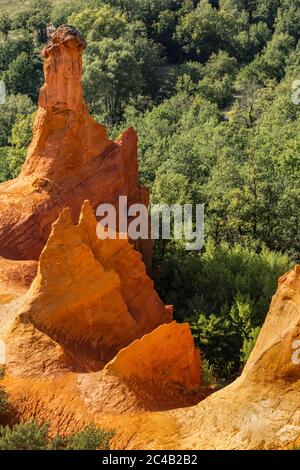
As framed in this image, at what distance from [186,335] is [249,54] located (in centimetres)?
7453

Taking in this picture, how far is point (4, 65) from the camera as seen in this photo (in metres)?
79.2

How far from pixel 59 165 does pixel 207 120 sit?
36.0 meters

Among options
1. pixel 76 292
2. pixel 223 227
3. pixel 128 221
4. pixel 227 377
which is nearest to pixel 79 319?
pixel 76 292

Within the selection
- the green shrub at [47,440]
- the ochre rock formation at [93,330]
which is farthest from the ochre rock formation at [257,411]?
the green shrub at [47,440]

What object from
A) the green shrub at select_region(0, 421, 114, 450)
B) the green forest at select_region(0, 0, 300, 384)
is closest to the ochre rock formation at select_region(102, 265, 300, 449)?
the green shrub at select_region(0, 421, 114, 450)

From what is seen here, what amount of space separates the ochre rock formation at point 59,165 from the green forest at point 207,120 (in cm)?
530

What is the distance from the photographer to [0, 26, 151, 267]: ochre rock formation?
2631 centimetres

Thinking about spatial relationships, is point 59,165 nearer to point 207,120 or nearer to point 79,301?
point 79,301

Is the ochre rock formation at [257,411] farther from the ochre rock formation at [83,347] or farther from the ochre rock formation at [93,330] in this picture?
the ochre rock formation at [83,347]

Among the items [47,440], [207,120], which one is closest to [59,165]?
[47,440]

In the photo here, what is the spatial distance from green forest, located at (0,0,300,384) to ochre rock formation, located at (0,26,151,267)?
530 cm

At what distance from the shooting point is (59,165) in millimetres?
27578

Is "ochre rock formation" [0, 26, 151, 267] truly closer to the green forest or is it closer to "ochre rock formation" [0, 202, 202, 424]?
"ochre rock formation" [0, 202, 202, 424]
